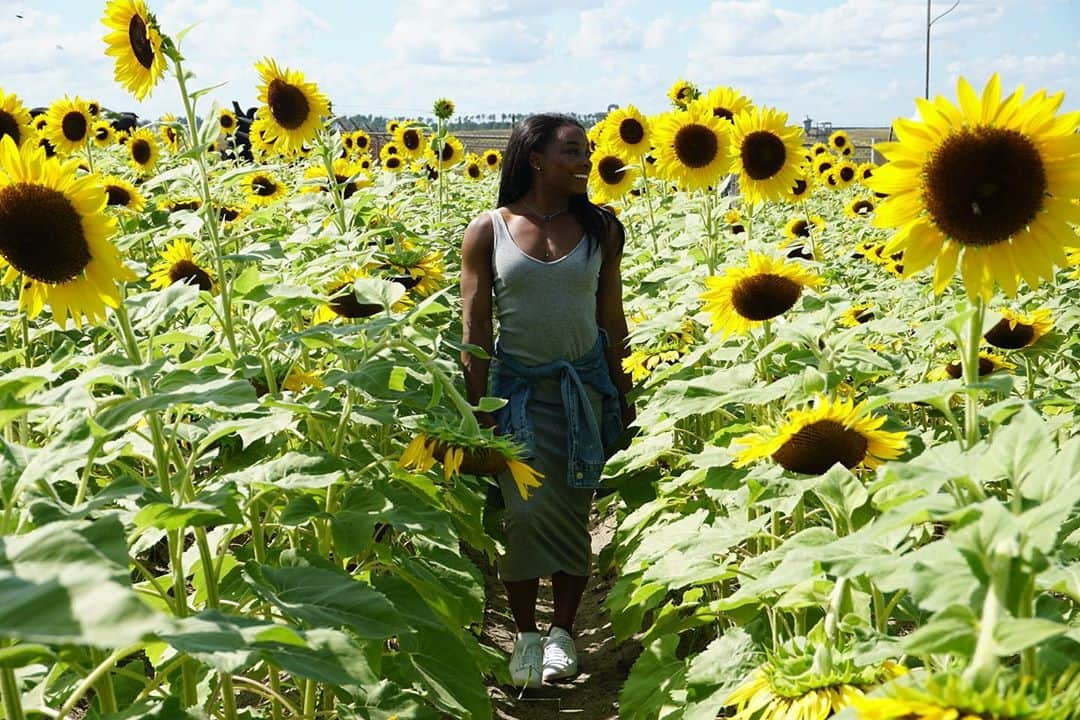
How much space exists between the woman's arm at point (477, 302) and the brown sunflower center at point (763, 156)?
2.90ft

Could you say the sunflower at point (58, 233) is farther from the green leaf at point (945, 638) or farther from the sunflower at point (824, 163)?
the sunflower at point (824, 163)

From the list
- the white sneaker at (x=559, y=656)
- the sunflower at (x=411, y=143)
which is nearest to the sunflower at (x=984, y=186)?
the white sneaker at (x=559, y=656)

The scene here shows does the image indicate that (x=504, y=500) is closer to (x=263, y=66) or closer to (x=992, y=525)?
(x=263, y=66)

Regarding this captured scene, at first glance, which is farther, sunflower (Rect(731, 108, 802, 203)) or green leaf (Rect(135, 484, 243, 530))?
sunflower (Rect(731, 108, 802, 203))

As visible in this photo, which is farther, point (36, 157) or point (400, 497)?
point (400, 497)

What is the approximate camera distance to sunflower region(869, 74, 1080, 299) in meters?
1.56

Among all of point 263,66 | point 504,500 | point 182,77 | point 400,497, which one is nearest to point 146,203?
point 263,66

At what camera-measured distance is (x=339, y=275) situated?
10.3 feet

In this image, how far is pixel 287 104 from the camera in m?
4.12

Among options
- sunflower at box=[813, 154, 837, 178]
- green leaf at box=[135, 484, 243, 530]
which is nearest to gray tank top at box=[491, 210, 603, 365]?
green leaf at box=[135, 484, 243, 530]

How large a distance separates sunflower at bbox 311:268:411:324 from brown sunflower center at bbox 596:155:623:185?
113 inches

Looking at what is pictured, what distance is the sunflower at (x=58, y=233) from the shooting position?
A: 6.12 feet

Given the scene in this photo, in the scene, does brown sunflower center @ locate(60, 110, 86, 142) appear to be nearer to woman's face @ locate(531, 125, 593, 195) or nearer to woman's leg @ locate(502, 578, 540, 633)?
woman's face @ locate(531, 125, 593, 195)

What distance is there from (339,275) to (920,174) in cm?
189
